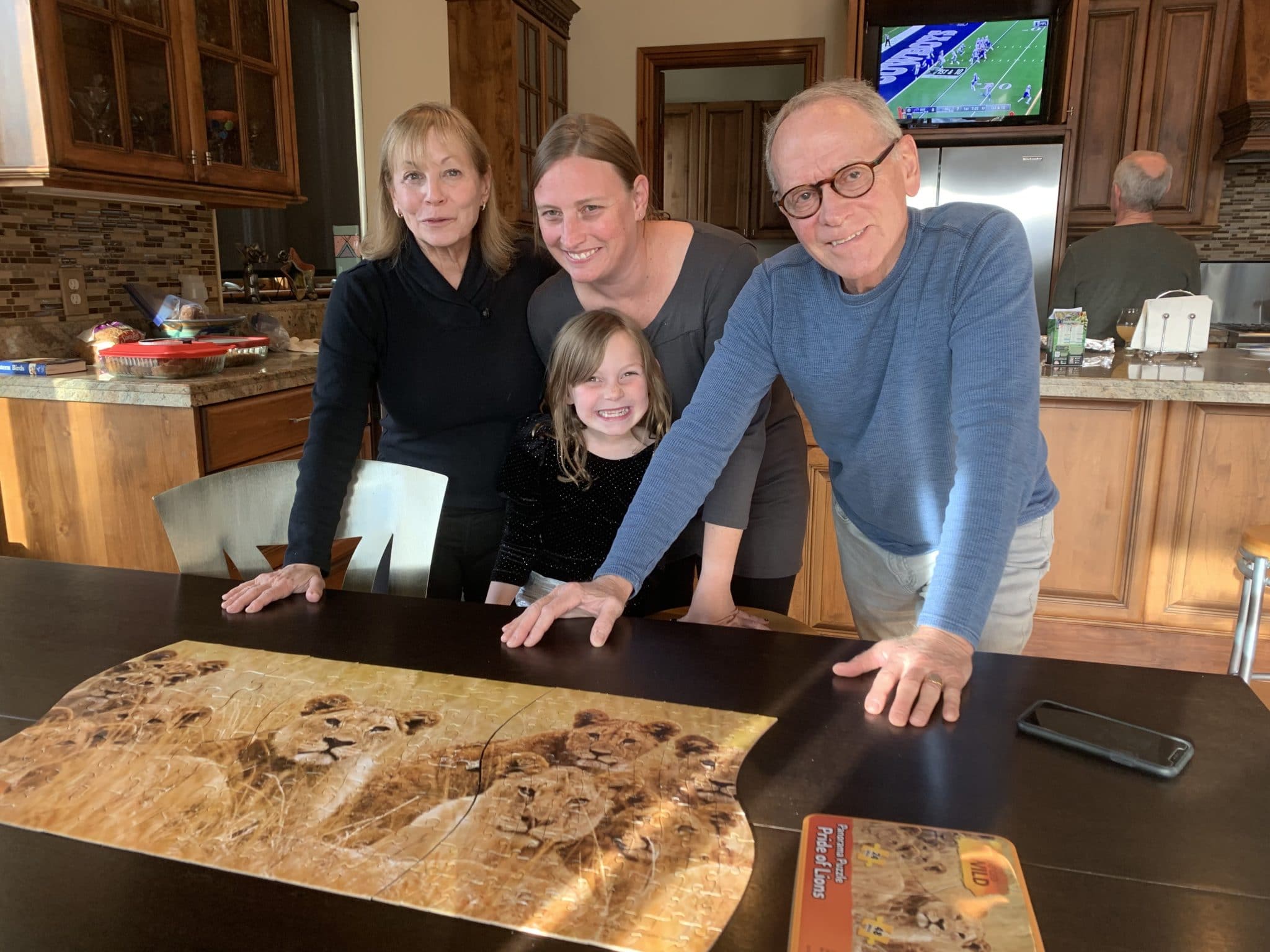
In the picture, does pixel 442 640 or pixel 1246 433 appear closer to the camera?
pixel 442 640

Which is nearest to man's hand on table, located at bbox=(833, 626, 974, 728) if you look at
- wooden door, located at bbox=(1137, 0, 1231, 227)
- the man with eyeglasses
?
the man with eyeglasses

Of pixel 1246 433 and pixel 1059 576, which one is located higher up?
pixel 1246 433

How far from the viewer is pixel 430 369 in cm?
160

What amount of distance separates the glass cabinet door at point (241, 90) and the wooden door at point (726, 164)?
3.35 metres

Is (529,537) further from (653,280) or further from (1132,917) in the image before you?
(1132,917)


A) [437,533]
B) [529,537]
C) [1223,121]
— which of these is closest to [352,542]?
[437,533]

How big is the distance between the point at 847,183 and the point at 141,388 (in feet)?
6.07

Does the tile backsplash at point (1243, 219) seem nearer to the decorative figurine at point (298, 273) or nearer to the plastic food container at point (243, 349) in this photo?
the decorative figurine at point (298, 273)

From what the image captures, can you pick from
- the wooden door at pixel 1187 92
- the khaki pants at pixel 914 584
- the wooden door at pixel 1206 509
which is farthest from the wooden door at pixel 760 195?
the khaki pants at pixel 914 584

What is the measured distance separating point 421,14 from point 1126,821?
4.21 meters

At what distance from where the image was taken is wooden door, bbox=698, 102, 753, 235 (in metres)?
5.83

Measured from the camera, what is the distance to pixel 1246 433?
7.68 ft

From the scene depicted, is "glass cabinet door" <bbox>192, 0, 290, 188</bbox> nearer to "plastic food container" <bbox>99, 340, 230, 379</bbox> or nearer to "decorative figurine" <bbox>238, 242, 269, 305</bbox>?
"decorative figurine" <bbox>238, 242, 269, 305</bbox>

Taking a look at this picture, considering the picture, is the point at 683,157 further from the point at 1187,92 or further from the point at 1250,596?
the point at 1250,596
